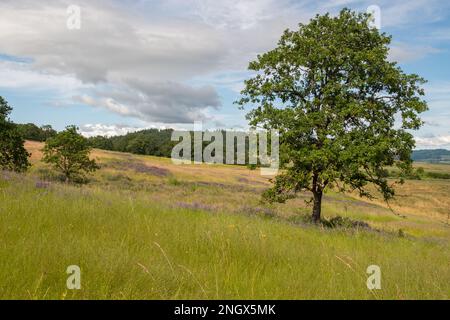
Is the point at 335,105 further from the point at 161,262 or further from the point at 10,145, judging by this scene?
the point at 10,145

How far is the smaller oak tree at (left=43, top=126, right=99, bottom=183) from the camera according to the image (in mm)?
39406

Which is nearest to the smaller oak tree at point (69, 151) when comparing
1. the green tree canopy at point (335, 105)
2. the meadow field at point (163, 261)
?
the green tree canopy at point (335, 105)

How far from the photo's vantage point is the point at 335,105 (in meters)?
18.6

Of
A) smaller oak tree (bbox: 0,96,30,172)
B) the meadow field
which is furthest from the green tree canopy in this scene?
smaller oak tree (bbox: 0,96,30,172)

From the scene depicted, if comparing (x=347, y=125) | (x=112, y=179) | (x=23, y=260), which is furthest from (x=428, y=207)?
(x=23, y=260)

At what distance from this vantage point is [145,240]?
256 inches

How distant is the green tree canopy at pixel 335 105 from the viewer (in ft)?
57.7

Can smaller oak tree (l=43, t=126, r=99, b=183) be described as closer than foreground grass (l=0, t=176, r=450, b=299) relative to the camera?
No

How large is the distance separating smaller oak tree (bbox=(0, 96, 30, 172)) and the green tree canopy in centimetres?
2464

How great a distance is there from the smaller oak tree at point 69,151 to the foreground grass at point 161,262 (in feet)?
107

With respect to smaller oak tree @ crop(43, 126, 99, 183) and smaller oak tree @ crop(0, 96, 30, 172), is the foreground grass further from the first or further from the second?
smaller oak tree @ crop(43, 126, 99, 183)

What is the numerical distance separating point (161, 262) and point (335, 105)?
15207 millimetres

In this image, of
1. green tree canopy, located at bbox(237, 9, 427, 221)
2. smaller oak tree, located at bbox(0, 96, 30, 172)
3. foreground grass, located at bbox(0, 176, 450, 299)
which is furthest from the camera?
smaller oak tree, located at bbox(0, 96, 30, 172)
